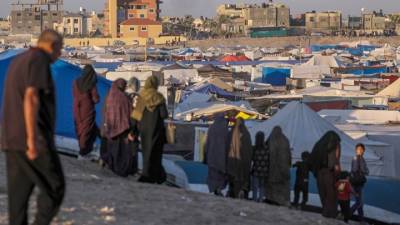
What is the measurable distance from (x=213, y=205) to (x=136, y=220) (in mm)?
1255

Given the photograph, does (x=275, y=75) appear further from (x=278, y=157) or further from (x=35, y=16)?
(x=35, y=16)

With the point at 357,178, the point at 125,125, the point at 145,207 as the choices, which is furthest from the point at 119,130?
the point at 357,178

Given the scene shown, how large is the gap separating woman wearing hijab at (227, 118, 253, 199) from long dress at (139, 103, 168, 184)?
2.98 feet

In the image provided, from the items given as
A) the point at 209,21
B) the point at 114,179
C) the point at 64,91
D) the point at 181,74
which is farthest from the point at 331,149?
the point at 209,21

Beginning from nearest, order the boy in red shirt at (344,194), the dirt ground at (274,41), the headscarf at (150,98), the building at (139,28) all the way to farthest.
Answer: the headscarf at (150,98) → the boy in red shirt at (344,194) → the dirt ground at (274,41) → the building at (139,28)

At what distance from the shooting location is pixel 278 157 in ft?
29.5

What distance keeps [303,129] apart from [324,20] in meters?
119

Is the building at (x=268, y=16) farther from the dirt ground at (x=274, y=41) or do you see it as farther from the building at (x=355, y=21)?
the dirt ground at (x=274, y=41)

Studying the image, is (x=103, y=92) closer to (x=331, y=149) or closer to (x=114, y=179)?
(x=114, y=179)

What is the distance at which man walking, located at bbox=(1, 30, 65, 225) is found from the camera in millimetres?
4531

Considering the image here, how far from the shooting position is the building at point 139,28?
104 meters

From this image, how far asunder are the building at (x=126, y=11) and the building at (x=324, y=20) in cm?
2302

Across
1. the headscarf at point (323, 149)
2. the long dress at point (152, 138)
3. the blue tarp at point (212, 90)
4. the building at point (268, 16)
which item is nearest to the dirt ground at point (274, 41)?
the building at point (268, 16)

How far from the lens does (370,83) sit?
29.1 metres
